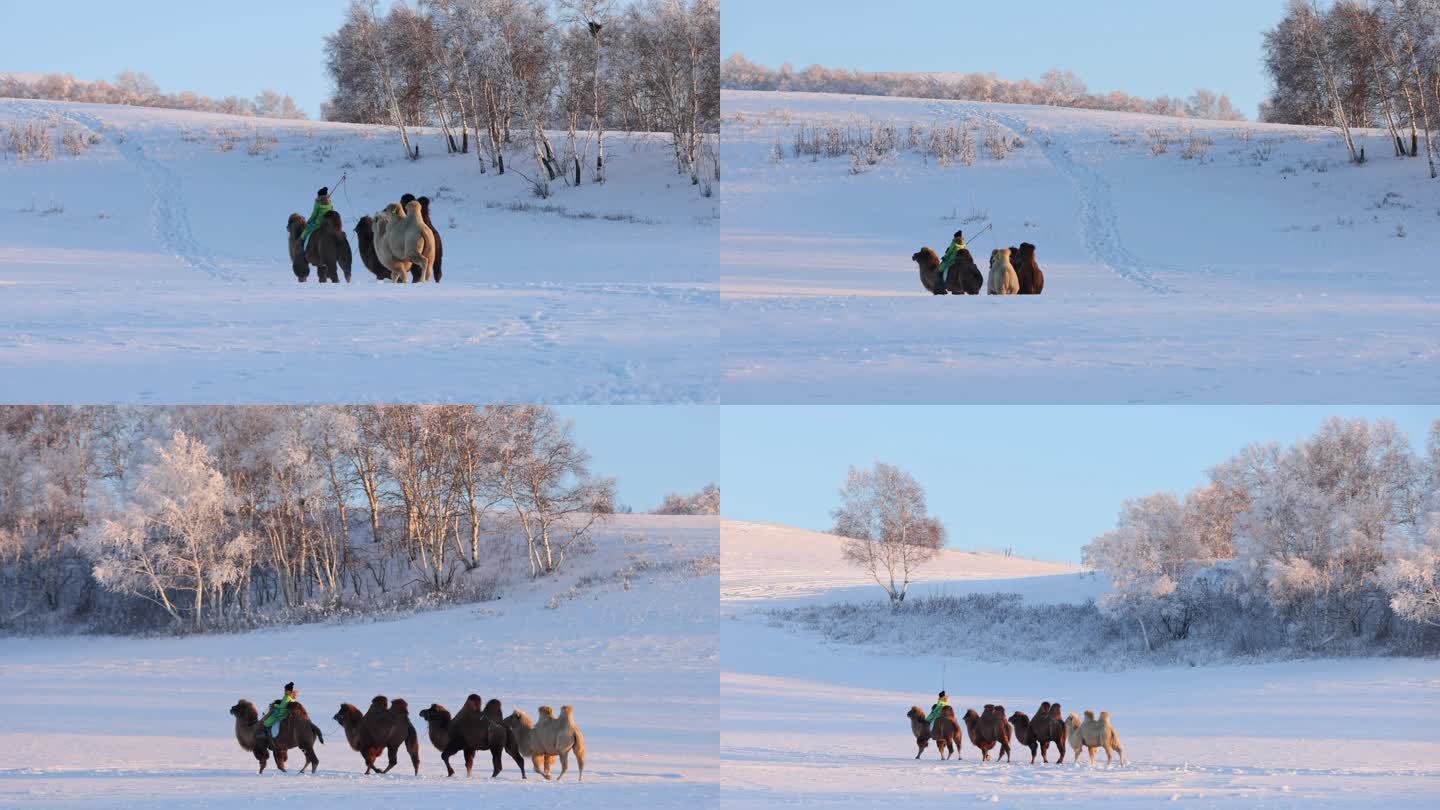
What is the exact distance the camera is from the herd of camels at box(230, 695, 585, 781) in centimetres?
1451

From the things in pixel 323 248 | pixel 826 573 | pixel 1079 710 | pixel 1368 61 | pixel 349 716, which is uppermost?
pixel 1368 61

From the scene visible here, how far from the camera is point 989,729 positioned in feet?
59.5

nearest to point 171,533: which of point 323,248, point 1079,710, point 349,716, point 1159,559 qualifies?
point 323,248

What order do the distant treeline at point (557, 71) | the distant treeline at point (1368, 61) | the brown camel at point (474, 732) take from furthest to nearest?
the distant treeline at point (557, 71) → the distant treeline at point (1368, 61) → the brown camel at point (474, 732)

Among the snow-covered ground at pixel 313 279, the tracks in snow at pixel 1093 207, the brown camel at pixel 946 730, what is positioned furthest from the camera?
the tracks in snow at pixel 1093 207

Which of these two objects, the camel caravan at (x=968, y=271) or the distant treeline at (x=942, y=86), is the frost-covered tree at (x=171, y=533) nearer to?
the camel caravan at (x=968, y=271)

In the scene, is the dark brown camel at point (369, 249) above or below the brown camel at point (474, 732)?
above

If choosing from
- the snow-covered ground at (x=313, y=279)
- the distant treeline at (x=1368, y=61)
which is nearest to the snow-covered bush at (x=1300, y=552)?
the snow-covered ground at (x=313, y=279)

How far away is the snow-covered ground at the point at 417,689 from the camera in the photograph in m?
13.6

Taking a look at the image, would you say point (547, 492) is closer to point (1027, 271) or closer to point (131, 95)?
point (1027, 271)

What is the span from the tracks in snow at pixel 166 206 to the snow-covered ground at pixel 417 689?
26.2 feet

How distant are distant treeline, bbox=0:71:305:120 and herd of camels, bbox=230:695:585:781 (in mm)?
72687

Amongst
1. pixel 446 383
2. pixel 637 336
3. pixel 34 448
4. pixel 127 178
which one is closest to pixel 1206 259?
pixel 637 336

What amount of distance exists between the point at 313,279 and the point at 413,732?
46.0 ft
